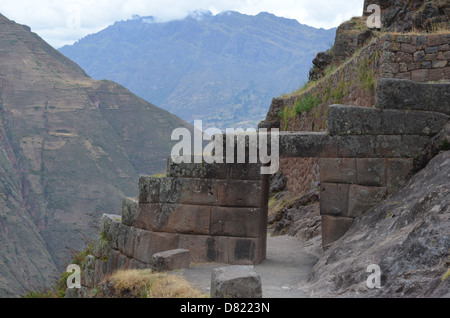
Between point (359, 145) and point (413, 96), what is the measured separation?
4.48ft

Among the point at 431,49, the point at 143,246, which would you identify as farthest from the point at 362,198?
the point at 431,49

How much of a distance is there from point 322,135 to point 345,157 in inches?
23.9

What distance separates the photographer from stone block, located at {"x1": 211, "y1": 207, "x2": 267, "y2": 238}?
11.0 metres

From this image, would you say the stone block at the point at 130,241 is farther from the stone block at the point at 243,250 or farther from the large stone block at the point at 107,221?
the stone block at the point at 243,250

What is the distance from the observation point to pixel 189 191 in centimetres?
1130

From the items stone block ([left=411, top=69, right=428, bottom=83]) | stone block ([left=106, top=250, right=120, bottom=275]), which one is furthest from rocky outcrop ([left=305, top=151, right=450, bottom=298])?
stone block ([left=106, top=250, right=120, bottom=275])

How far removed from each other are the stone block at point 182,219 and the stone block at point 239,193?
1.27ft

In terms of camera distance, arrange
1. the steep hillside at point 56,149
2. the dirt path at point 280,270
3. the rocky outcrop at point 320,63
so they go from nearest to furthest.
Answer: the dirt path at point 280,270
the rocky outcrop at point 320,63
the steep hillside at point 56,149

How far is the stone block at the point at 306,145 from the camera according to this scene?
435 inches

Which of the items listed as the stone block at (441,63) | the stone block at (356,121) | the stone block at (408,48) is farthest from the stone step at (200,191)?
the stone block at (441,63)

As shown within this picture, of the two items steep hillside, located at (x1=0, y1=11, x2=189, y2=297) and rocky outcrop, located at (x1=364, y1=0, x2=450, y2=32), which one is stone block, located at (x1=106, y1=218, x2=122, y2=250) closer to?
rocky outcrop, located at (x1=364, y1=0, x2=450, y2=32)

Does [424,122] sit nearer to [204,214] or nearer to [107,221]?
[204,214]

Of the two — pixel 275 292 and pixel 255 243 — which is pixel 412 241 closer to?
pixel 275 292

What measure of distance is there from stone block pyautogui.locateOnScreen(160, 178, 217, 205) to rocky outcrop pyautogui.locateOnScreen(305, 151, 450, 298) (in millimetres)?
2483
